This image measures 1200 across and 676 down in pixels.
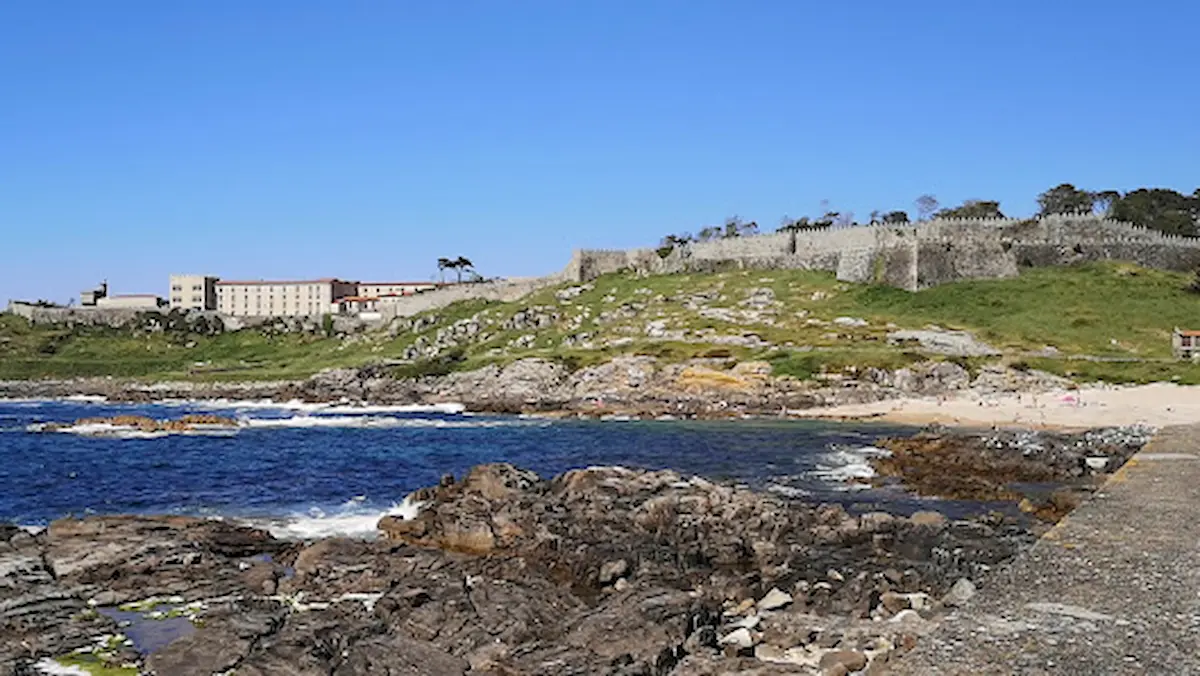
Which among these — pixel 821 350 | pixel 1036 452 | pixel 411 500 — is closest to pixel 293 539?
pixel 411 500

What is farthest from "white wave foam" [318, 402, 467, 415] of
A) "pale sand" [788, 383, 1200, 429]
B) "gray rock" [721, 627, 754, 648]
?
"gray rock" [721, 627, 754, 648]

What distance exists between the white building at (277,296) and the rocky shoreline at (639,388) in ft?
317

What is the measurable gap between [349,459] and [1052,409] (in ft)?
130

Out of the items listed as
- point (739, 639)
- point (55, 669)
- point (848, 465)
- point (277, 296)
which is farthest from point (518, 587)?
A: point (277, 296)

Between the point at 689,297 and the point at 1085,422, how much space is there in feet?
194

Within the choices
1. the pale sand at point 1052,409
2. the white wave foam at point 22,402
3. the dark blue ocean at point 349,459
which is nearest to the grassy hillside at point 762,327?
the pale sand at point 1052,409

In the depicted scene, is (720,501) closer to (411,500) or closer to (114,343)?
(411,500)

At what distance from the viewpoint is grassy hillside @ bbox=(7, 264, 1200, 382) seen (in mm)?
77062

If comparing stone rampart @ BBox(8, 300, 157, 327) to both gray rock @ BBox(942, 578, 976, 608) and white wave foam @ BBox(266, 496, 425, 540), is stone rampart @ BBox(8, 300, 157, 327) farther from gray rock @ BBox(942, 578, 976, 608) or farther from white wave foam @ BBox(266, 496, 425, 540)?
gray rock @ BBox(942, 578, 976, 608)

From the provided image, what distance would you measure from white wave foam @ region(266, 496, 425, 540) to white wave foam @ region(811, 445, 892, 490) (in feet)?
50.8

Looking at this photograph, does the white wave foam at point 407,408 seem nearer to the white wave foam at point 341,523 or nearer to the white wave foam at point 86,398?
the white wave foam at point 86,398

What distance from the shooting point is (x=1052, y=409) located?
55.2 meters

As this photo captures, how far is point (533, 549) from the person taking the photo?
24.1 m

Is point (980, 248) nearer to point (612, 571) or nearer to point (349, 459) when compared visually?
point (349, 459)
